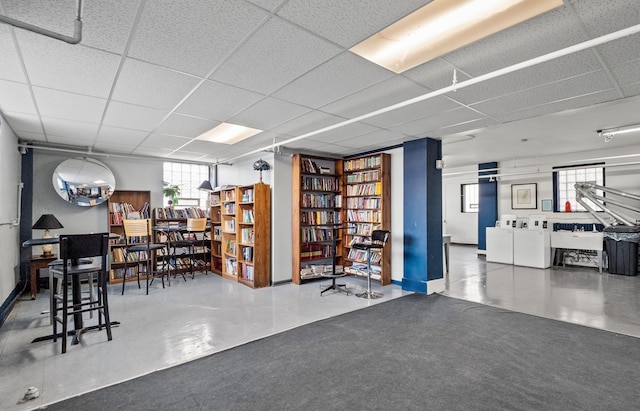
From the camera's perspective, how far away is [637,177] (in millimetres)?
7035

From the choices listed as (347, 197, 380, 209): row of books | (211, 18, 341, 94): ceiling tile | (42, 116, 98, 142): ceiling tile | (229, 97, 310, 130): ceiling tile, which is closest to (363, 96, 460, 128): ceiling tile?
(229, 97, 310, 130): ceiling tile

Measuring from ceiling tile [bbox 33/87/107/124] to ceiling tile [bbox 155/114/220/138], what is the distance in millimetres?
737

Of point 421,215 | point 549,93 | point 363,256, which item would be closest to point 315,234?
point 363,256

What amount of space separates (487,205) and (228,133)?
25.7 ft

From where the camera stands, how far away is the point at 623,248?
21.1 feet

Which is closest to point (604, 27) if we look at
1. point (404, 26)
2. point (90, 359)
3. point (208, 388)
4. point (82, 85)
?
point (404, 26)

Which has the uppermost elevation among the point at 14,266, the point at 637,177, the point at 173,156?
the point at 173,156

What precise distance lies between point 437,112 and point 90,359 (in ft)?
14.7

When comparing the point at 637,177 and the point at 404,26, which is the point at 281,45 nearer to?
the point at 404,26

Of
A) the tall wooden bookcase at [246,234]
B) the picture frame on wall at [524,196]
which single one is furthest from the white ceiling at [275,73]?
the picture frame on wall at [524,196]

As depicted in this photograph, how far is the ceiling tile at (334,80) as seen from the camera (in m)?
2.56

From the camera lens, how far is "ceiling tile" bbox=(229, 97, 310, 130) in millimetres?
3500

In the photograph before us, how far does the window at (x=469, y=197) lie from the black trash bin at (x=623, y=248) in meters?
4.63

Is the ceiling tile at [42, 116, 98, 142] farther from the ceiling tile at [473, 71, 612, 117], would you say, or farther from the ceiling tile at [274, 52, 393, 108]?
the ceiling tile at [473, 71, 612, 117]
